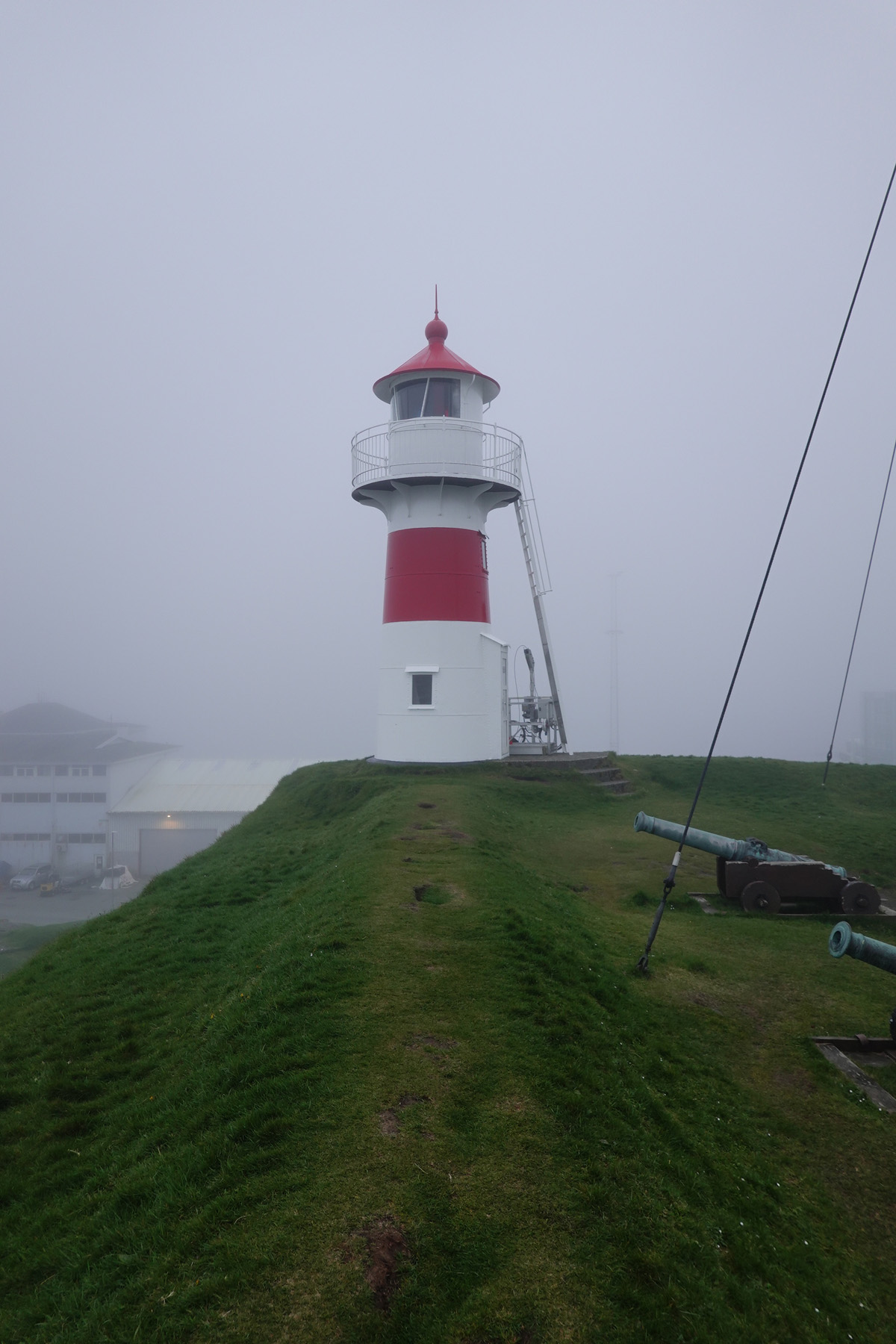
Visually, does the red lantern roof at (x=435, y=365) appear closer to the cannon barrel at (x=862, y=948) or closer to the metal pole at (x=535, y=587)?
the metal pole at (x=535, y=587)

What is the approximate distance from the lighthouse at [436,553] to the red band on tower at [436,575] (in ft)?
0.09

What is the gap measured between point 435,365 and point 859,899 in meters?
16.8

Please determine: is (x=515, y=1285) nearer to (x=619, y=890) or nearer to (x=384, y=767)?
(x=619, y=890)

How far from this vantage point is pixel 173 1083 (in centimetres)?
719

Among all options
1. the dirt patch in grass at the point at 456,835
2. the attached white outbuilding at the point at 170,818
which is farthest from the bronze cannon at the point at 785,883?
the attached white outbuilding at the point at 170,818

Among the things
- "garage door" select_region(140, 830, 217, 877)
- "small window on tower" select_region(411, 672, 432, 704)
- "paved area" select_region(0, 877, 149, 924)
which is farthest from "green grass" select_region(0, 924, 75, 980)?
"small window on tower" select_region(411, 672, 432, 704)

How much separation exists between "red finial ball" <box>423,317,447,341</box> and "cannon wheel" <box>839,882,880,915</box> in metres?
18.1

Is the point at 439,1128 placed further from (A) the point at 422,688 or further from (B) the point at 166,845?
(B) the point at 166,845

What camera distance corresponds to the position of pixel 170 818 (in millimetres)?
50156

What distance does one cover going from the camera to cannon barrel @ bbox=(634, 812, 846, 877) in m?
12.6

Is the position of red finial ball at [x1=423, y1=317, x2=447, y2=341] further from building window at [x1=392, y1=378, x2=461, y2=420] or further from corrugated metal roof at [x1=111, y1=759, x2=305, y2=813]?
corrugated metal roof at [x1=111, y1=759, x2=305, y2=813]

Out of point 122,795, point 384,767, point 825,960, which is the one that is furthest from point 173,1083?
point 122,795

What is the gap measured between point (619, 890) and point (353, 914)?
637 centimetres

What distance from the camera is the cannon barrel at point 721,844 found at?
12.6 meters
